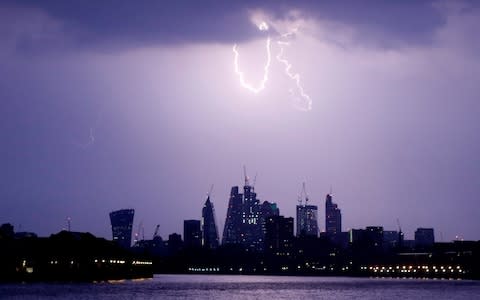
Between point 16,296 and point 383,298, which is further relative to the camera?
point 383,298

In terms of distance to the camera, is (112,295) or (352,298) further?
(352,298)

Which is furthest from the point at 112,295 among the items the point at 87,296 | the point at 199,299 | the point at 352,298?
the point at 352,298

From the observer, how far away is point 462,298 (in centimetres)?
17438

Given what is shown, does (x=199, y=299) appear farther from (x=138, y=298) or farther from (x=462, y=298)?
(x=462, y=298)

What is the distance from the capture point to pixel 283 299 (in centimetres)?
16625

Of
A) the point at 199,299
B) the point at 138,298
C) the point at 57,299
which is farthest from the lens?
the point at 199,299

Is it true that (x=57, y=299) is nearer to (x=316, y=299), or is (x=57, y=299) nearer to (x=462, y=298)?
(x=316, y=299)

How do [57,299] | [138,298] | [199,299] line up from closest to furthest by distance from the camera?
[57,299] → [138,298] → [199,299]

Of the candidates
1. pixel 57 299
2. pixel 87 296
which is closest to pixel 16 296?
pixel 57 299

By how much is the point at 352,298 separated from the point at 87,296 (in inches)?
2288

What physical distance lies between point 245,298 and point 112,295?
27470 mm

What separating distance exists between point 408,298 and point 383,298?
6.20 m

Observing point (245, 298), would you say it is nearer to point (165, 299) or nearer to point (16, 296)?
point (165, 299)

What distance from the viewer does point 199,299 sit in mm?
165875
